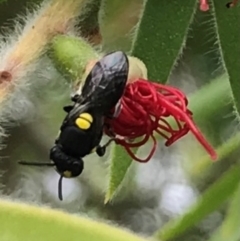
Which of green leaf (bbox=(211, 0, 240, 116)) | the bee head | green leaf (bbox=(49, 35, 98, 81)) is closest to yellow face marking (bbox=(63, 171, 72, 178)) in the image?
the bee head

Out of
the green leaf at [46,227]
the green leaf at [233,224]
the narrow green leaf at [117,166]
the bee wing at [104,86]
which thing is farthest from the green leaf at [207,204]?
the green leaf at [46,227]

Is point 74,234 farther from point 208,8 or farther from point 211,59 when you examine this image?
point 211,59

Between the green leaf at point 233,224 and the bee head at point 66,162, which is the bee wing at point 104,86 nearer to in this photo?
the bee head at point 66,162

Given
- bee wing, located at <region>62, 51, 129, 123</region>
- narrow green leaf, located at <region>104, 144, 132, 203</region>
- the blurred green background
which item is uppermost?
bee wing, located at <region>62, 51, 129, 123</region>

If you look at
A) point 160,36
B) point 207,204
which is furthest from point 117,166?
point 207,204

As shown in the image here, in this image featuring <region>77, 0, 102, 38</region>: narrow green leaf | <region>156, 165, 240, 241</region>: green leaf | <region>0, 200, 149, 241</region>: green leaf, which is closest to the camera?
<region>0, 200, 149, 241</region>: green leaf

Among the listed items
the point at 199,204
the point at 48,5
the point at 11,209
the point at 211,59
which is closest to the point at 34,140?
the point at 211,59

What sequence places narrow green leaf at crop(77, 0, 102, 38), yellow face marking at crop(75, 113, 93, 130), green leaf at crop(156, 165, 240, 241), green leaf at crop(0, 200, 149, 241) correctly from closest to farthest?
1. green leaf at crop(0, 200, 149, 241)
2. yellow face marking at crop(75, 113, 93, 130)
3. narrow green leaf at crop(77, 0, 102, 38)
4. green leaf at crop(156, 165, 240, 241)

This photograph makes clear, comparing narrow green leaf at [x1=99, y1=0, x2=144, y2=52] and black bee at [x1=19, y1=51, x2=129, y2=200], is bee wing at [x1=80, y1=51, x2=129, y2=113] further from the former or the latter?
narrow green leaf at [x1=99, y1=0, x2=144, y2=52]
